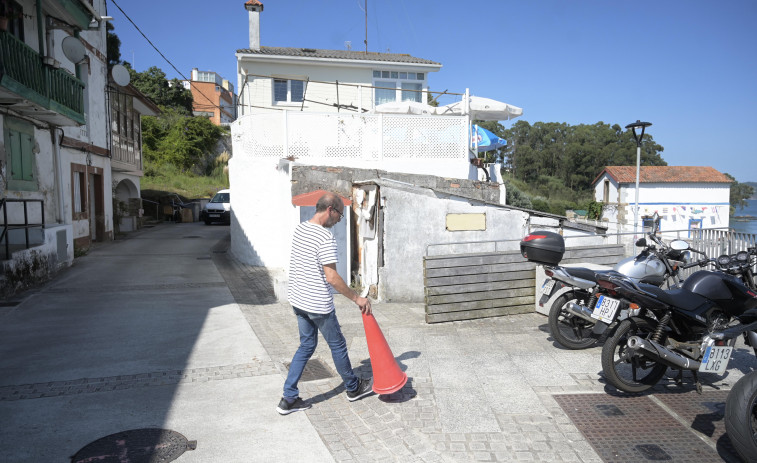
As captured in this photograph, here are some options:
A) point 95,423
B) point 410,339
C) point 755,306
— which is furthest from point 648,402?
point 95,423

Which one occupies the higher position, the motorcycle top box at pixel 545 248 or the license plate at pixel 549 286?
the motorcycle top box at pixel 545 248

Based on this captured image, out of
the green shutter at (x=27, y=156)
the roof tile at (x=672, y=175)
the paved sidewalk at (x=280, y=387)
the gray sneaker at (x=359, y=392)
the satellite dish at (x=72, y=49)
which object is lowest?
the paved sidewalk at (x=280, y=387)

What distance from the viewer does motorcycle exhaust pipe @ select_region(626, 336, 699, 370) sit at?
4.16m

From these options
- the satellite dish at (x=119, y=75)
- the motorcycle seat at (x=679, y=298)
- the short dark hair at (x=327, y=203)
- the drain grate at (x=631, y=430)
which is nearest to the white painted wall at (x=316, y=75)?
the satellite dish at (x=119, y=75)

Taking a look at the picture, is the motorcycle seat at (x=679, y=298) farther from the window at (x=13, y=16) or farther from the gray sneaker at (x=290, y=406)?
the window at (x=13, y=16)

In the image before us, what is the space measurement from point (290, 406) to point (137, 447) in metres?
1.17

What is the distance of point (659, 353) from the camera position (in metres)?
4.22

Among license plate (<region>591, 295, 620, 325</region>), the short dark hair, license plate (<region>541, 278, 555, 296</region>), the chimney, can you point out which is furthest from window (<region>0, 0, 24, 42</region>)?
the chimney

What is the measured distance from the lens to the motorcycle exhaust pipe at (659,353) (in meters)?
4.16

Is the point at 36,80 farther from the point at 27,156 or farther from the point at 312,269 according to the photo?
the point at 312,269

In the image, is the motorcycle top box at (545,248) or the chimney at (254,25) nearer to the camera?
the motorcycle top box at (545,248)

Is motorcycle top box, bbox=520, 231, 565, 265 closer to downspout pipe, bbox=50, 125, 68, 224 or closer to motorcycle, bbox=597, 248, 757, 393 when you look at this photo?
motorcycle, bbox=597, 248, 757, 393

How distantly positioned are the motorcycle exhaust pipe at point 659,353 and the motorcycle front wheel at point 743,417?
82cm

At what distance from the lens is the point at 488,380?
500cm
